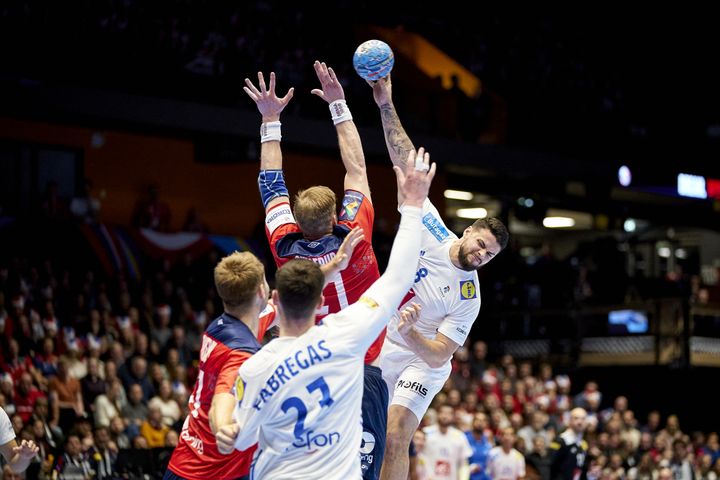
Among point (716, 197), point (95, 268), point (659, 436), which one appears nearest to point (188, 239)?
point (95, 268)

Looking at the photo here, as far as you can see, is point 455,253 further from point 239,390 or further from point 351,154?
point 239,390

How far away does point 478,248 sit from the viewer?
27.1 ft

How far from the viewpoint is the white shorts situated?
8438mm

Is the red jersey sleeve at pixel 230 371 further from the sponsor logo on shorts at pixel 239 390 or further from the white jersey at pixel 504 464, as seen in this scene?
the white jersey at pixel 504 464

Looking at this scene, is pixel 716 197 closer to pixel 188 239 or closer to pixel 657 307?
pixel 657 307

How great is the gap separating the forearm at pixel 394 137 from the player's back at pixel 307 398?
2892 millimetres

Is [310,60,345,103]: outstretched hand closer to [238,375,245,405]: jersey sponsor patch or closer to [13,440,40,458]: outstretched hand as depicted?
[238,375,245,405]: jersey sponsor patch

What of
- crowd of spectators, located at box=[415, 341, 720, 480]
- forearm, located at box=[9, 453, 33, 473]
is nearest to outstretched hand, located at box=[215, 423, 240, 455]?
forearm, located at box=[9, 453, 33, 473]

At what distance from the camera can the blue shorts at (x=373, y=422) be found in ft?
24.4

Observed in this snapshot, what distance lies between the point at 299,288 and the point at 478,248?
2918mm

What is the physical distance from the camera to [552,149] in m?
27.3

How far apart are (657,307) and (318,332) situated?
22757 millimetres

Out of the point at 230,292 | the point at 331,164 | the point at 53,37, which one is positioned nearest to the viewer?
the point at 230,292

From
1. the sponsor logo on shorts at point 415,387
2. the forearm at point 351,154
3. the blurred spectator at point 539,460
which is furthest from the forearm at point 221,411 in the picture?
the blurred spectator at point 539,460
